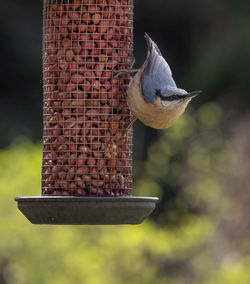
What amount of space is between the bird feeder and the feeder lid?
0.19m

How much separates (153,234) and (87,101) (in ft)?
15.9

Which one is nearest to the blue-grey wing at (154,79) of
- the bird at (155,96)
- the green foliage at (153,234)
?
the bird at (155,96)

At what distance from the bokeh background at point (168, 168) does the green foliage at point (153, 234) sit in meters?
A: 0.01

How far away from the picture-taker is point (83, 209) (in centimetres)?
529

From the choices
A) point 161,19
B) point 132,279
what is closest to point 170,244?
point 132,279

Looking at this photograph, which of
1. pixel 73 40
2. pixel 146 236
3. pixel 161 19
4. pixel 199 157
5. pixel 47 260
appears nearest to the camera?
pixel 73 40

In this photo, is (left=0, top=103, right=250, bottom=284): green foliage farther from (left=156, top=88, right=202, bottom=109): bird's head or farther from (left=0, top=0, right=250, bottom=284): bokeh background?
(left=156, top=88, right=202, bottom=109): bird's head

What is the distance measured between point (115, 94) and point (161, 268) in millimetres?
5098

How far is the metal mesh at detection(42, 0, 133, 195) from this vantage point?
5.67 metres

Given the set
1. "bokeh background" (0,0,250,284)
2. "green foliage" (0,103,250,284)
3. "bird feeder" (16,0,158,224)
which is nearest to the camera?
"bird feeder" (16,0,158,224)

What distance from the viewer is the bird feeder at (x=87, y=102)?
566 centimetres

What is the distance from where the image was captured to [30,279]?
30.0ft

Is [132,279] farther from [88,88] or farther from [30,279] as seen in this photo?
[88,88]

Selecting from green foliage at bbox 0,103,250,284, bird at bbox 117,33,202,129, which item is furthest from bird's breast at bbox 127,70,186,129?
green foliage at bbox 0,103,250,284
